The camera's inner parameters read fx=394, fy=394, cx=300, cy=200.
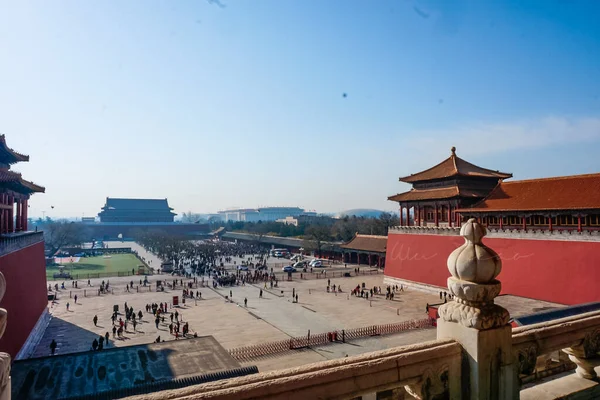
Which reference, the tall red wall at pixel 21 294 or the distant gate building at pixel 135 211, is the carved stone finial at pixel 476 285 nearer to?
Result: the tall red wall at pixel 21 294

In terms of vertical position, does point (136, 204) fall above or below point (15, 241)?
above

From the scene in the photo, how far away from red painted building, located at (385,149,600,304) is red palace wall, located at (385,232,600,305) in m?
0.04

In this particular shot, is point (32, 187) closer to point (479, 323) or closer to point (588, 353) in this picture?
point (479, 323)

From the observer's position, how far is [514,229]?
964 inches

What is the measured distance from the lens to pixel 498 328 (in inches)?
133

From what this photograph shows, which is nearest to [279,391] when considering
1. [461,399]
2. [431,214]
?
[461,399]

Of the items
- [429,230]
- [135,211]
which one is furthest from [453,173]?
[135,211]

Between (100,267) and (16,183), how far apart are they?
3482cm

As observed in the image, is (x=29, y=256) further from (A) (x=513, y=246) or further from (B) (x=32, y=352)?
(A) (x=513, y=246)

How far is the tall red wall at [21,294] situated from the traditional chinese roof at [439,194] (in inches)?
1053

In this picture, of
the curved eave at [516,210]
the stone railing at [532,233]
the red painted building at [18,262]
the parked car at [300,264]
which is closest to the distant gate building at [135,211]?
the parked car at [300,264]

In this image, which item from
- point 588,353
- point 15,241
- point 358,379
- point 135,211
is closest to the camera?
point 358,379

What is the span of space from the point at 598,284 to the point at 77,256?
2760 inches

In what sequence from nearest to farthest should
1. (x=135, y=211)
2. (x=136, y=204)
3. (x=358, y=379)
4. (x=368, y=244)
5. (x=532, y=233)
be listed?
(x=358, y=379) < (x=532, y=233) < (x=368, y=244) < (x=135, y=211) < (x=136, y=204)
